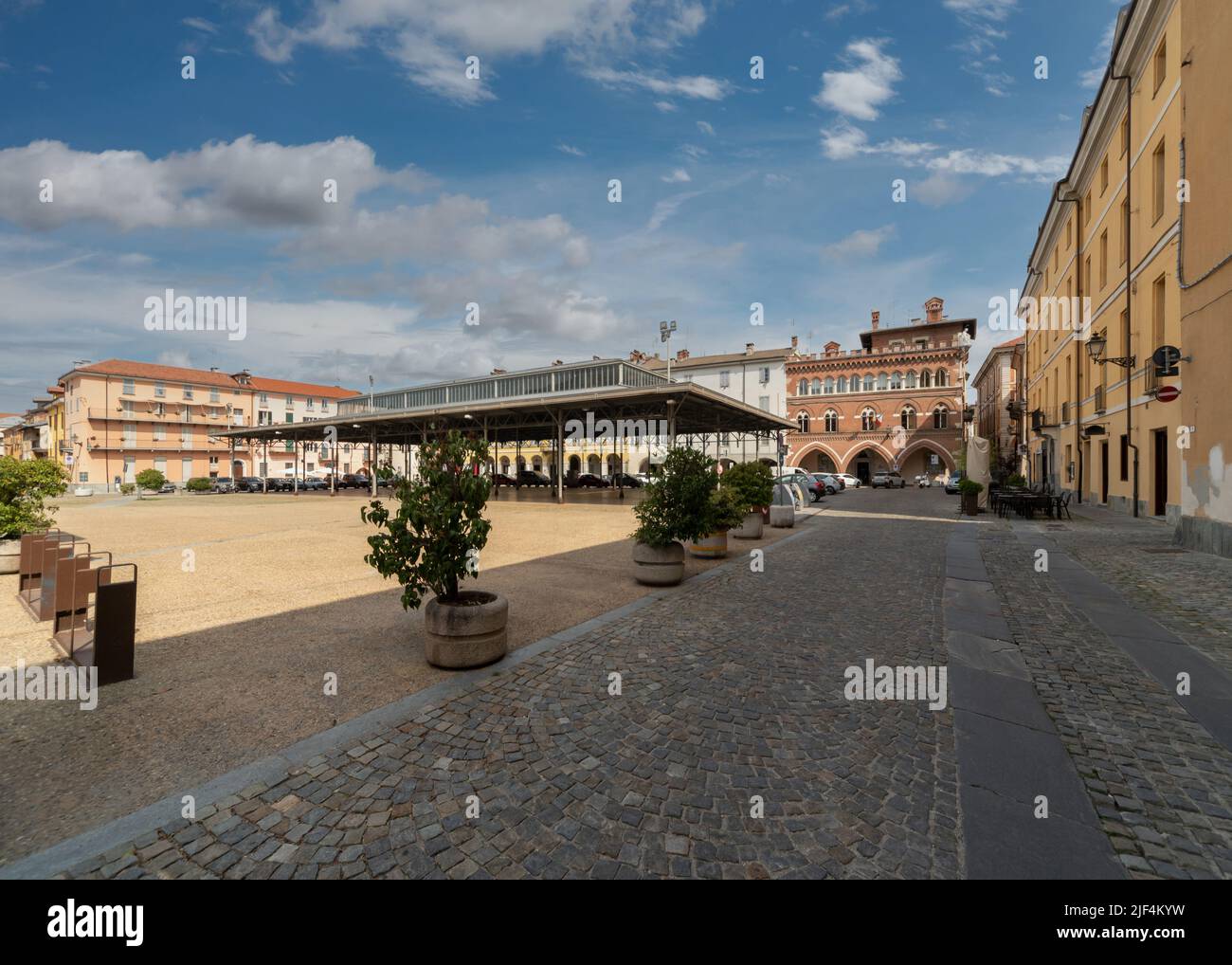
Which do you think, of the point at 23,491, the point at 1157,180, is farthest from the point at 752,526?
the point at 1157,180

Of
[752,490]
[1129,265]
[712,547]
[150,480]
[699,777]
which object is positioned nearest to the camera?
[699,777]

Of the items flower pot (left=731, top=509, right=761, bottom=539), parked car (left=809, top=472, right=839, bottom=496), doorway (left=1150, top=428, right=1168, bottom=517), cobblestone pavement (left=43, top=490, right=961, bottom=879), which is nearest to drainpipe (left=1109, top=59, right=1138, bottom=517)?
doorway (left=1150, top=428, right=1168, bottom=517)

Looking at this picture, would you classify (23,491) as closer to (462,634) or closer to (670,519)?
(462,634)

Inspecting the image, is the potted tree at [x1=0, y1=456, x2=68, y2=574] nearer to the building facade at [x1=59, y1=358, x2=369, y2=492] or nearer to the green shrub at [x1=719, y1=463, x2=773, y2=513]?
the green shrub at [x1=719, y1=463, x2=773, y2=513]

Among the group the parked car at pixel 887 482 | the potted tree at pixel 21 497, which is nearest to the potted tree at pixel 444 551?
the potted tree at pixel 21 497

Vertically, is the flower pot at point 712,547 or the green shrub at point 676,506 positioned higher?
the green shrub at point 676,506

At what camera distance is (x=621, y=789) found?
9.65 feet

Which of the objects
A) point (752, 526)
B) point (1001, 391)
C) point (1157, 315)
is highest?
point (1001, 391)

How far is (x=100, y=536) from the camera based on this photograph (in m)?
13.7

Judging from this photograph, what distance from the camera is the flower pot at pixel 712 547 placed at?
407 inches

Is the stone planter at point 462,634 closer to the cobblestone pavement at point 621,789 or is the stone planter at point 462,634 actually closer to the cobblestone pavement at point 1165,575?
the cobblestone pavement at point 621,789

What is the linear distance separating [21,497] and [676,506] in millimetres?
10148

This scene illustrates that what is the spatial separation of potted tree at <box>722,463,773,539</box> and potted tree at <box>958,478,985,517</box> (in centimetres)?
1000

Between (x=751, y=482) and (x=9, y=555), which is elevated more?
(x=751, y=482)
